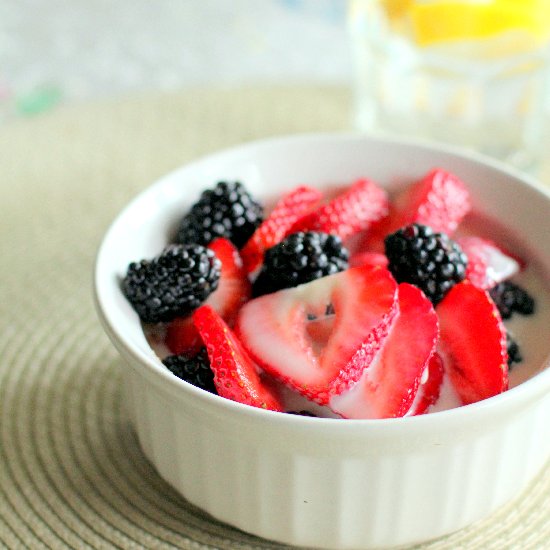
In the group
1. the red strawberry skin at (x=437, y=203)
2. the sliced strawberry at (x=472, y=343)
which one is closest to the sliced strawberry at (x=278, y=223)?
the red strawberry skin at (x=437, y=203)

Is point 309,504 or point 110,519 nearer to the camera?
point 309,504

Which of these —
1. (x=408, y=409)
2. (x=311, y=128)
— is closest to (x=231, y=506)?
(x=408, y=409)

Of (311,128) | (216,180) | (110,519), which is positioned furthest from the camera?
(311,128)

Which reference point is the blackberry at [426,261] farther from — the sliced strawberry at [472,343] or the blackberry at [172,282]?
the blackberry at [172,282]

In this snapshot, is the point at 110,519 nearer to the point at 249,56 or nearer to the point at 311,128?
the point at 311,128

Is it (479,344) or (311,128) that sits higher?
(479,344)

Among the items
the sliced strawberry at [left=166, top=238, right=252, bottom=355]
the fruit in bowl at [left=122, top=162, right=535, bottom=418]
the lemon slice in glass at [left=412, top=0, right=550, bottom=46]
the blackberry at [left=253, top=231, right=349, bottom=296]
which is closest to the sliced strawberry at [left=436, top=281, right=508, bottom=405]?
the fruit in bowl at [left=122, top=162, right=535, bottom=418]

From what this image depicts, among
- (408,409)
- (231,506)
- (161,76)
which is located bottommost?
(161,76)

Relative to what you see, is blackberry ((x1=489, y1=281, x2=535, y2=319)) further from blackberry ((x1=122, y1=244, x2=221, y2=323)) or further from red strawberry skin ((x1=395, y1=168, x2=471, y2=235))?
blackberry ((x1=122, y1=244, x2=221, y2=323))
